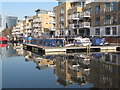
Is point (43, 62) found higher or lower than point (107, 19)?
lower

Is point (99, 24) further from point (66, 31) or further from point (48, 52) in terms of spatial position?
point (48, 52)

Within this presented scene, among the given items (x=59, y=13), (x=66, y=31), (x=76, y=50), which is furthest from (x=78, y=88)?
(x=59, y=13)

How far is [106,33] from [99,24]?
127 inches

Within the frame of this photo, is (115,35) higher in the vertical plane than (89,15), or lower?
lower

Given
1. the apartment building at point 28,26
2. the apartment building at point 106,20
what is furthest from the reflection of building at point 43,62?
the apartment building at point 28,26

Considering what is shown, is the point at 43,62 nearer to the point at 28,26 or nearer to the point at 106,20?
the point at 106,20

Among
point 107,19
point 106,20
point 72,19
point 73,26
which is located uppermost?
point 72,19

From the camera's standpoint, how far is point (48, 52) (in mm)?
27750

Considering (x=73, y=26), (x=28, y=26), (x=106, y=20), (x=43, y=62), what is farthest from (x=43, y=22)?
(x=43, y=62)

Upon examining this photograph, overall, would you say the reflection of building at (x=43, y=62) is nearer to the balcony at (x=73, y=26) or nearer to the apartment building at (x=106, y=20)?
the apartment building at (x=106, y=20)

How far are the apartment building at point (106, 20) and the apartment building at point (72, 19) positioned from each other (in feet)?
7.61

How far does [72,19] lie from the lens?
160 feet

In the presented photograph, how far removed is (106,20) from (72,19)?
12.4m

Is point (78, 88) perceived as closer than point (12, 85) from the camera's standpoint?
Yes
